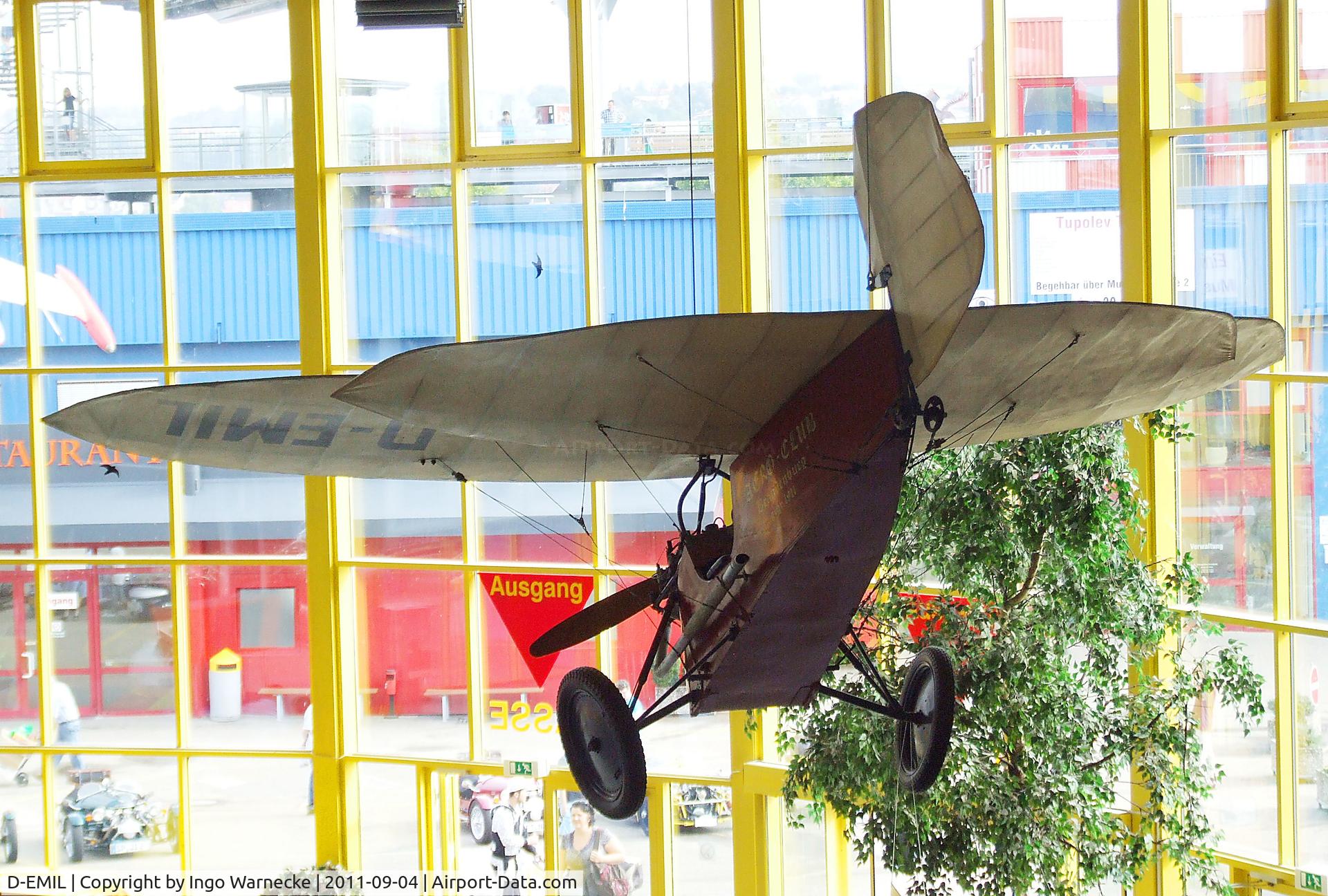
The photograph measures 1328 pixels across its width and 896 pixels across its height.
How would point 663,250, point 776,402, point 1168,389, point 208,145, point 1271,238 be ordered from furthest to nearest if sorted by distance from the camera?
point 208,145, point 663,250, point 1271,238, point 1168,389, point 776,402

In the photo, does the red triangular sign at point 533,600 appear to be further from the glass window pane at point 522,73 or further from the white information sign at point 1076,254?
the white information sign at point 1076,254

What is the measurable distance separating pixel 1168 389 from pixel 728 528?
4.89ft

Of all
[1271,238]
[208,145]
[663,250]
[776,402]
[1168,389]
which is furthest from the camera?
[208,145]

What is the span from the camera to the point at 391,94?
360 inches

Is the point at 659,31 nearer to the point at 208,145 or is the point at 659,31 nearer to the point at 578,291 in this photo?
the point at 578,291

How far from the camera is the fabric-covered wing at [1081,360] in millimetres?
3215

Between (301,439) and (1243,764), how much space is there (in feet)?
17.5

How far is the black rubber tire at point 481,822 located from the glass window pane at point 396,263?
3.26 m

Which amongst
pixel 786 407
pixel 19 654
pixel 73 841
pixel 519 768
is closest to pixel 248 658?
pixel 19 654

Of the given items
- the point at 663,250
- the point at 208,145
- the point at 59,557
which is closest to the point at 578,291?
the point at 663,250

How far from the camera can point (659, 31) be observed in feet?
28.9

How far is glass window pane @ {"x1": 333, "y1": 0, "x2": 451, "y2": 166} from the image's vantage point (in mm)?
9078

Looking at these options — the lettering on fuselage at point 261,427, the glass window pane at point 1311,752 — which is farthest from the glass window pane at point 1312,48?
the lettering on fuselage at point 261,427

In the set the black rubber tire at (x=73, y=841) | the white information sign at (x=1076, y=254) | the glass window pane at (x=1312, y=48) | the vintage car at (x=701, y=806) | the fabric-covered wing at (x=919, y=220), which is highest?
the glass window pane at (x=1312, y=48)
